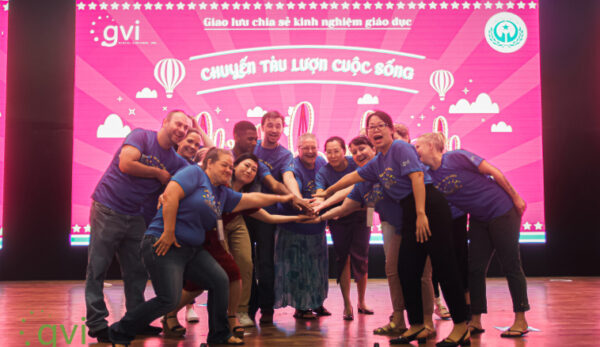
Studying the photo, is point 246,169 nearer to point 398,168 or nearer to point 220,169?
point 220,169

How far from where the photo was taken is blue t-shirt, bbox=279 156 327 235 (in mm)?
3797

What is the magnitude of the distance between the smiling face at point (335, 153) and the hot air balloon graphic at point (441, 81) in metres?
2.71

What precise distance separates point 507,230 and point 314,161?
1528mm

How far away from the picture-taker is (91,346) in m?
2.90

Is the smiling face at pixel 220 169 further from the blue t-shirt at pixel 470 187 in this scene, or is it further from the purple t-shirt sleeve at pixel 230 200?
the blue t-shirt at pixel 470 187

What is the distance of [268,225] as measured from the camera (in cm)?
375

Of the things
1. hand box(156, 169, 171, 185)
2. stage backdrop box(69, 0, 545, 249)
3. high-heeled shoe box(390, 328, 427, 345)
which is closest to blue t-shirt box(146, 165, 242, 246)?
hand box(156, 169, 171, 185)

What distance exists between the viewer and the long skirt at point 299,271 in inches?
146

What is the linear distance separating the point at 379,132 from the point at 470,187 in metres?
0.71

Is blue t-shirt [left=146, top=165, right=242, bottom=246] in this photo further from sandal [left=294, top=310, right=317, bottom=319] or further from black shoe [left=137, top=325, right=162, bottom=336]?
sandal [left=294, top=310, right=317, bottom=319]

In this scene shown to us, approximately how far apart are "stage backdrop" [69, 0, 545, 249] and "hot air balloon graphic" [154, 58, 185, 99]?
0.01 metres

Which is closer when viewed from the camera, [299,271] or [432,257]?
[432,257]

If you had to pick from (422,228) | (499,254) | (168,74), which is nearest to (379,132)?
(422,228)

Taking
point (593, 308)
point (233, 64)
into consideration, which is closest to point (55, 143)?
point (233, 64)
